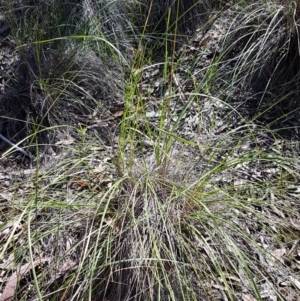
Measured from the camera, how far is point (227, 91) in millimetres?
3244

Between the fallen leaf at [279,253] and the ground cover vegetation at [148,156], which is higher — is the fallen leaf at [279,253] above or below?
below

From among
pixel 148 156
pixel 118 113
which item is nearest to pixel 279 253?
pixel 148 156

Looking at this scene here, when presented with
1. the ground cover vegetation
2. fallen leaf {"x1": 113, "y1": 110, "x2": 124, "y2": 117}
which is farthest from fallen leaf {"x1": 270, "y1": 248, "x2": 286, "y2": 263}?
fallen leaf {"x1": 113, "y1": 110, "x2": 124, "y2": 117}

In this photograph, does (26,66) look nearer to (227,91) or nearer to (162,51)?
(162,51)

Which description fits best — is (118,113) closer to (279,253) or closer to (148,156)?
(148,156)

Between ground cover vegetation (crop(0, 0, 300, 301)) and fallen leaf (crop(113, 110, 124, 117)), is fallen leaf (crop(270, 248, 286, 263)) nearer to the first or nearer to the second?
ground cover vegetation (crop(0, 0, 300, 301))

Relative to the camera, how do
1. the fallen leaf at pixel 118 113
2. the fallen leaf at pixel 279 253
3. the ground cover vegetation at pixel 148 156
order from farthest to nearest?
1. the fallen leaf at pixel 118 113
2. the fallen leaf at pixel 279 253
3. the ground cover vegetation at pixel 148 156

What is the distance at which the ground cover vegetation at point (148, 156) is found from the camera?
207 centimetres

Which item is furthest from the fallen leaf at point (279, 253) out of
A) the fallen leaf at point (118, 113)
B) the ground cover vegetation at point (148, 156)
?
the fallen leaf at point (118, 113)

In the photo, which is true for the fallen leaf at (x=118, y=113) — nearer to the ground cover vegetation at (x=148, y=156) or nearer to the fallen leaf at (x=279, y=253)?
the ground cover vegetation at (x=148, y=156)

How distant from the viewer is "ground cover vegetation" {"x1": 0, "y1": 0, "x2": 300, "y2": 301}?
207cm

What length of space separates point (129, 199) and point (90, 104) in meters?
1.46

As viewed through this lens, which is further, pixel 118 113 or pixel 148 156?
pixel 118 113

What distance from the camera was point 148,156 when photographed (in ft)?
8.75
